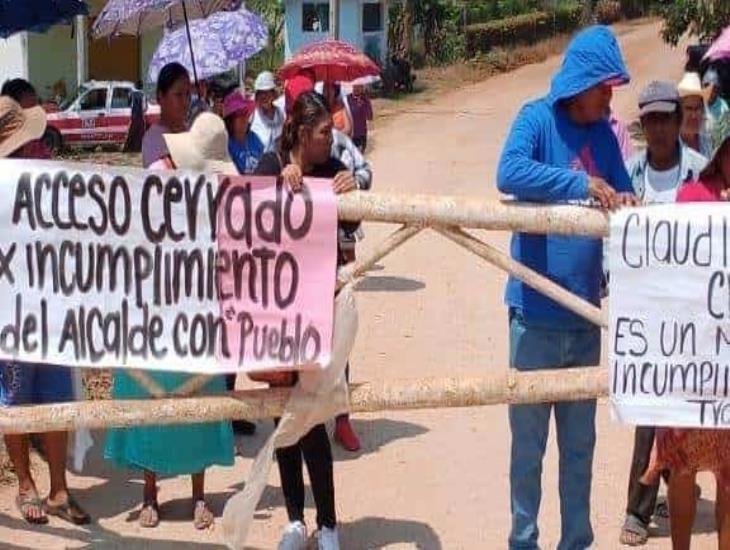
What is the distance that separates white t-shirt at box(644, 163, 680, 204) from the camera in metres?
5.60

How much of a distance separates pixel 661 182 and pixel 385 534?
188 cm

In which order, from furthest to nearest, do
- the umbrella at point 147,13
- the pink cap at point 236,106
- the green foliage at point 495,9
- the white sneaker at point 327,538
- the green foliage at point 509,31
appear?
1. the green foliage at point 495,9
2. the green foliage at point 509,31
3. the umbrella at point 147,13
4. the pink cap at point 236,106
5. the white sneaker at point 327,538

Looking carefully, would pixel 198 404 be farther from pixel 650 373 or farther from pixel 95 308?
pixel 650 373

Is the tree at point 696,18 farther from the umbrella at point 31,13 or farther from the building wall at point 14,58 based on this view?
the building wall at point 14,58

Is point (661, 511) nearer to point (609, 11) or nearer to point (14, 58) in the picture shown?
point (14, 58)

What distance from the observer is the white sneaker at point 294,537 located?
540cm

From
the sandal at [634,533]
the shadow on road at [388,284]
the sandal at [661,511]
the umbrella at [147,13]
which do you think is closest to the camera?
the sandal at [634,533]

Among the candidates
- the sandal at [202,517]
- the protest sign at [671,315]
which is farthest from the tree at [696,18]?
the protest sign at [671,315]

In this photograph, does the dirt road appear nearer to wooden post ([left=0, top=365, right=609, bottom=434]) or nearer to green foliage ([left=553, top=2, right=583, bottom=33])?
wooden post ([left=0, top=365, right=609, bottom=434])

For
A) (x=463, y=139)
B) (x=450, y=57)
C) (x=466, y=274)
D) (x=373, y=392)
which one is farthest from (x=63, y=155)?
(x=373, y=392)

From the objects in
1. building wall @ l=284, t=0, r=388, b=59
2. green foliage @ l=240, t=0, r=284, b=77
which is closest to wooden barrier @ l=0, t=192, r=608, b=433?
green foliage @ l=240, t=0, r=284, b=77

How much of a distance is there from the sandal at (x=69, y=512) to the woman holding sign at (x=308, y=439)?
1.01m

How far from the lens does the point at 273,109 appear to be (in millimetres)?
8492

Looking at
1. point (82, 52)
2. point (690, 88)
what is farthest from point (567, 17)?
point (690, 88)
